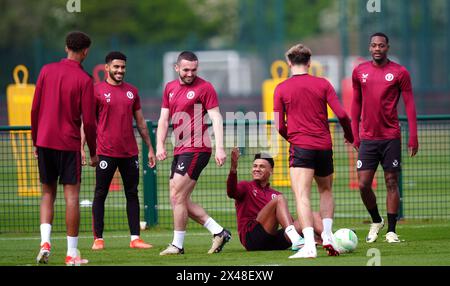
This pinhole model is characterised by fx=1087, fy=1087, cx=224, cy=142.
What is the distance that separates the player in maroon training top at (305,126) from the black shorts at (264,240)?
87cm

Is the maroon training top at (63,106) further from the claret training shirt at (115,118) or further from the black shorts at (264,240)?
the black shorts at (264,240)

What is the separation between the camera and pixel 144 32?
228ft

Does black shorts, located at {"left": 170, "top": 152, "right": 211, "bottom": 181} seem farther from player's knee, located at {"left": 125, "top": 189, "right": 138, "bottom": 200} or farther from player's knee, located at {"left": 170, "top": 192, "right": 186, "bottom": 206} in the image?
player's knee, located at {"left": 125, "top": 189, "right": 138, "bottom": 200}

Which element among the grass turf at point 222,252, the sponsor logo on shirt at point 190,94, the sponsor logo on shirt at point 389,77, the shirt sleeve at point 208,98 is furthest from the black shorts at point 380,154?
the sponsor logo on shirt at point 190,94

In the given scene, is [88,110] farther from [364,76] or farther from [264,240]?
[364,76]

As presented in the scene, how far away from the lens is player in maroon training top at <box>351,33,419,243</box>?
13.0m

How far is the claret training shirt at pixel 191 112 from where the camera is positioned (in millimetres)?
11922

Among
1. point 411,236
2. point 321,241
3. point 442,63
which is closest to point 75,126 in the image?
point 321,241

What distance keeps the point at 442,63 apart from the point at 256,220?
122 feet

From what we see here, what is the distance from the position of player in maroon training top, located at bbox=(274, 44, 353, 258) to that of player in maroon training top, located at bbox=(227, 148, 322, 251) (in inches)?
26.1

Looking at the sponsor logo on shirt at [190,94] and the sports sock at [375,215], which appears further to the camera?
the sports sock at [375,215]

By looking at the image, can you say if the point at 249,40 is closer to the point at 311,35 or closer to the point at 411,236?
the point at 311,35

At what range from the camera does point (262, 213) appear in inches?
479

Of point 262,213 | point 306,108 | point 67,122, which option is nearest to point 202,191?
point 262,213
